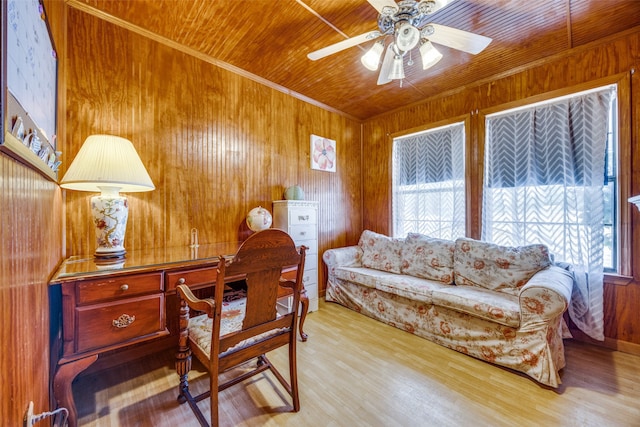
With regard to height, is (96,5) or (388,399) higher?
(96,5)

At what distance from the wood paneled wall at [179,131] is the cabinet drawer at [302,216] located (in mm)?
353

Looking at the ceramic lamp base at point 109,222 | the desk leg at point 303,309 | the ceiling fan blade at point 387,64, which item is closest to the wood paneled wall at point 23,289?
the ceramic lamp base at point 109,222

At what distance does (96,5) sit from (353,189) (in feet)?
10.3

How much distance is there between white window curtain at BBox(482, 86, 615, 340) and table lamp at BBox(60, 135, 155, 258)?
3.22 metres

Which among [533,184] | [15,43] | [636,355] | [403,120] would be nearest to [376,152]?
[403,120]

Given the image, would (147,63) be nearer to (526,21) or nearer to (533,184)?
(526,21)

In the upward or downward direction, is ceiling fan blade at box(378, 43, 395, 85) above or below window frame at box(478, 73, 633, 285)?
above

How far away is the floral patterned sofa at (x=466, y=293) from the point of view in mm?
1704

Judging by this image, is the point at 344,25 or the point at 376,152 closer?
the point at 344,25

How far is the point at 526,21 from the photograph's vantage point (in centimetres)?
194

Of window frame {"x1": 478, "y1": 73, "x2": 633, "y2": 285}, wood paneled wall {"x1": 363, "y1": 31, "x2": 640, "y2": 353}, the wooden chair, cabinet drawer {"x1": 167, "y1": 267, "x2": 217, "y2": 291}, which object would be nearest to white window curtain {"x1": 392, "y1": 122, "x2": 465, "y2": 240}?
Result: wood paneled wall {"x1": 363, "y1": 31, "x2": 640, "y2": 353}

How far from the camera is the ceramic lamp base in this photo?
5.04ft

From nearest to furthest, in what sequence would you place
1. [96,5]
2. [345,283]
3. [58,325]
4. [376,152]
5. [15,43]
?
[15,43], [58,325], [96,5], [345,283], [376,152]

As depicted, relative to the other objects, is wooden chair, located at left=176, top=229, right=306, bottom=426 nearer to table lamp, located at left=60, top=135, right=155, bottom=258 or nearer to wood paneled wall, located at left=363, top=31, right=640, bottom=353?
table lamp, located at left=60, top=135, right=155, bottom=258
